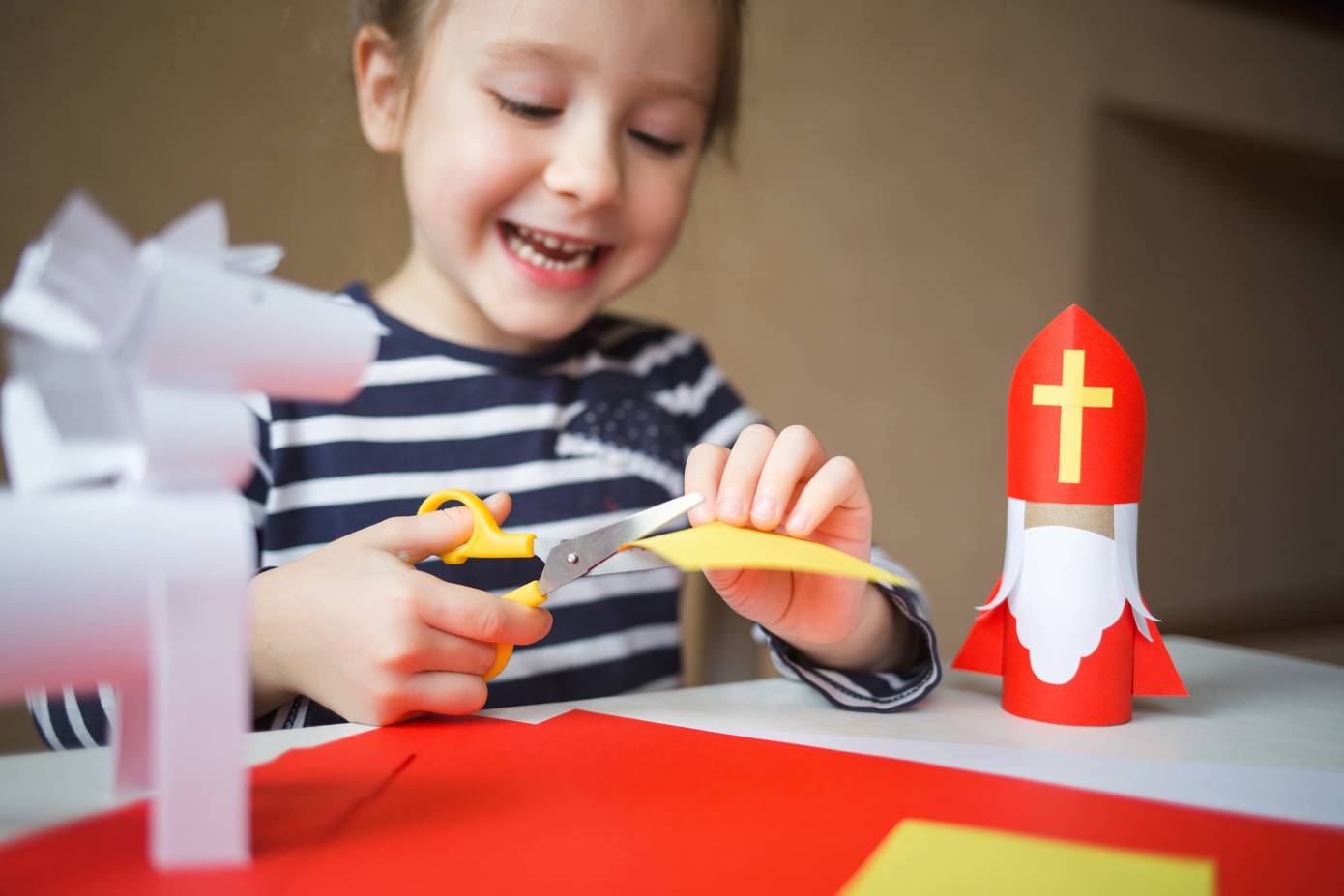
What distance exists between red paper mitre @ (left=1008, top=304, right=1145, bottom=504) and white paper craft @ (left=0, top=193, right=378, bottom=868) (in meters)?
0.36

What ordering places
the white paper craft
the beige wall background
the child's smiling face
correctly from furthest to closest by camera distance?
the beige wall background < the child's smiling face < the white paper craft

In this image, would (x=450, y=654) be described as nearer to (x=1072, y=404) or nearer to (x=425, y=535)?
(x=425, y=535)

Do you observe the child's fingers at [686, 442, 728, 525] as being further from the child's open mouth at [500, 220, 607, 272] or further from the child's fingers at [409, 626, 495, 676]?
the child's open mouth at [500, 220, 607, 272]

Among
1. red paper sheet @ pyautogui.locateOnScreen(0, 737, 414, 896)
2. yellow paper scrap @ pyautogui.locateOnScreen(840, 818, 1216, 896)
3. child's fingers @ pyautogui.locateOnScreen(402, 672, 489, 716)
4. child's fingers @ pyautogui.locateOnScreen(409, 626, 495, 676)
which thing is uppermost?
child's fingers @ pyautogui.locateOnScreen(409, 626, 495, 676)

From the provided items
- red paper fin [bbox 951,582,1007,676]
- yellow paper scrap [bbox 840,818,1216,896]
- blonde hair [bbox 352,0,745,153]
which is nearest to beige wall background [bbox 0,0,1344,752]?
blonde hair [bbox 352,0,745,153]

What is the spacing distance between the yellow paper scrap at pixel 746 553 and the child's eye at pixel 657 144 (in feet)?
1.25

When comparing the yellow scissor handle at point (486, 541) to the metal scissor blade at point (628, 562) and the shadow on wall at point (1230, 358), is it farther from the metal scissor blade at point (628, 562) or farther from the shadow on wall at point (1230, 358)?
the shadow on wall at point (1230, 358)

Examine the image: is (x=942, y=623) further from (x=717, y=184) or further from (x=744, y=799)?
(x=744, y=799)

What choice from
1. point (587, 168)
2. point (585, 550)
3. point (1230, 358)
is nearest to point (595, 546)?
point (585, 550)

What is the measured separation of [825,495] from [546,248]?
39 cm

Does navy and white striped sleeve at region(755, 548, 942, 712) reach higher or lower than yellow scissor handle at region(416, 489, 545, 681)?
lower

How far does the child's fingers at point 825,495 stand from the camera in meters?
0.51

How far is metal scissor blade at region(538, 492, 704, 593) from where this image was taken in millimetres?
470

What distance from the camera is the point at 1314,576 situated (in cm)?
281
